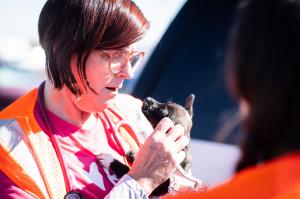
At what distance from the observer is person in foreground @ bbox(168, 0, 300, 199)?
1171 millimetres

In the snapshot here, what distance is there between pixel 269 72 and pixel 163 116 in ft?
4.36

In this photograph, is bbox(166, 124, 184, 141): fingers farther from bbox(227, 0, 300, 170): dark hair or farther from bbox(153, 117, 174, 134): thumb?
bbox(227, 0, 300, 170): dark hair

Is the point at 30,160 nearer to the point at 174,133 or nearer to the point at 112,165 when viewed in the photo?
the point at 112,165

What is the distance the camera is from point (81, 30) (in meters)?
2.34

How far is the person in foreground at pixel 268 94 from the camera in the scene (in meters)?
1.17

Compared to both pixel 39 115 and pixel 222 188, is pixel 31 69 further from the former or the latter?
pixel 222 188

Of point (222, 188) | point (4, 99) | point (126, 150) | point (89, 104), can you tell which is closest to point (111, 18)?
point (89, 104)

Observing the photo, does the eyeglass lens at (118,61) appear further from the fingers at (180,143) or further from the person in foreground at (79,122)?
the fingers at (180,143)

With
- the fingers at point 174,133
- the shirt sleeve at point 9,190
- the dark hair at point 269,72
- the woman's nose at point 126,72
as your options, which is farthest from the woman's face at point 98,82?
the dark hair at point 269,72

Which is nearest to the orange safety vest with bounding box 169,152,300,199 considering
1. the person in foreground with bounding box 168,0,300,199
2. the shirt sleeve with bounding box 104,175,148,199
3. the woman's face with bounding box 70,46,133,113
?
the person in foreground with bounding box 168,0,300,199

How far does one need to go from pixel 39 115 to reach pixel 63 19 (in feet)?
1.10

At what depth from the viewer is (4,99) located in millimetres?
6094

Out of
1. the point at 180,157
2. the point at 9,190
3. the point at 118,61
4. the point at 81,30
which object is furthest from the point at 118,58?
the point at 9,190

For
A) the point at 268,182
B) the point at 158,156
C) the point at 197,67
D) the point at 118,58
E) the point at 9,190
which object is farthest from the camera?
the point at 197,67
